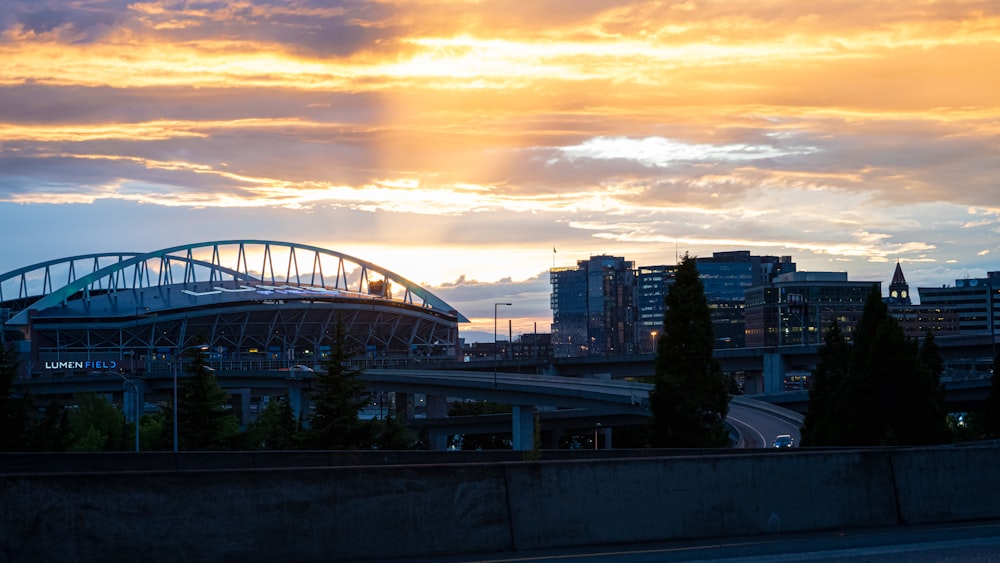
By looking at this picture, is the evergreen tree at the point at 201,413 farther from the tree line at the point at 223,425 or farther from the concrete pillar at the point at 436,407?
the concrete pillar at the point at 436,407

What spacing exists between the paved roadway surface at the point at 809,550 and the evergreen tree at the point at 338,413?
41.3 meters

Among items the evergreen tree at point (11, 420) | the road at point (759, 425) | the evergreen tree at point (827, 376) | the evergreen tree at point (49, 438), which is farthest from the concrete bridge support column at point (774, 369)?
the evergreen tree at point (11, 420)

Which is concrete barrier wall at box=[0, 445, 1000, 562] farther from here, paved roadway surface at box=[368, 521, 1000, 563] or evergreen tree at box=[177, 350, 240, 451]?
evergreen tree at box=[177, 350, 240, 451]

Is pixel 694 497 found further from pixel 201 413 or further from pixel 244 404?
pixel 244 404

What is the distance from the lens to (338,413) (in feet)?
187

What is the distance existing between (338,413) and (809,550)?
43.4 metres

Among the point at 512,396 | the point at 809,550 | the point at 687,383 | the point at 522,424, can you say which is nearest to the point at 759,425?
the point at 512,396

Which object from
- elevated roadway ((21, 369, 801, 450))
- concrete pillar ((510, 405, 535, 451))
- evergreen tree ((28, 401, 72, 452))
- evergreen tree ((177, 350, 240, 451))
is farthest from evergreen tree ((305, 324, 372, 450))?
concrete pillar ((510, 405, 535, 451))

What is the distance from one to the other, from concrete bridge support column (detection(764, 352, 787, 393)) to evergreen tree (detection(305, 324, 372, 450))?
8192 cm

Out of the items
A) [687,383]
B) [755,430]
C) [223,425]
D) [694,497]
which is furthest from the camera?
[755,430]

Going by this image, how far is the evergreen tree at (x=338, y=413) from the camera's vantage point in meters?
56.5

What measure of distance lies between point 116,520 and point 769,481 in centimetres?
921

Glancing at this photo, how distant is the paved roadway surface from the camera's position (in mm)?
14695

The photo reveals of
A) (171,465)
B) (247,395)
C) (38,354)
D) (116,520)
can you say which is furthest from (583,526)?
(38,354)
